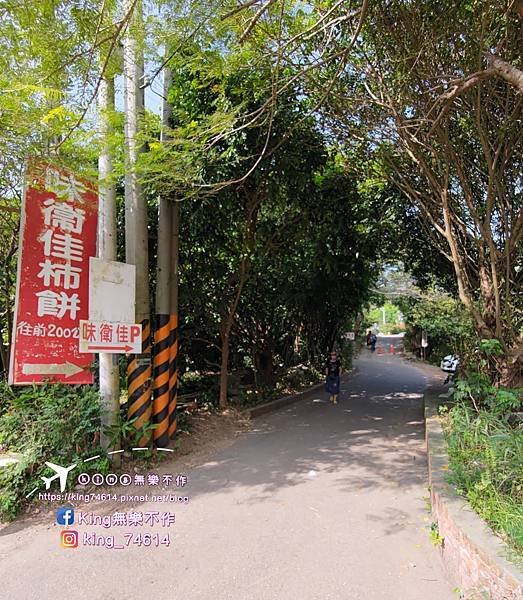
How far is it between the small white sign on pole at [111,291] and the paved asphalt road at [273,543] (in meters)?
2.02

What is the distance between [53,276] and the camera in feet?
16.1

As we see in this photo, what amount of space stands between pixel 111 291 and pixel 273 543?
3131 millimetres

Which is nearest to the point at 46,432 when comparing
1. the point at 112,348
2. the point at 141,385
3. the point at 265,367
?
the point at 112,348

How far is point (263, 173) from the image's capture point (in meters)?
6.58

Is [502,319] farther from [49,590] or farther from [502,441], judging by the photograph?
[49,590]

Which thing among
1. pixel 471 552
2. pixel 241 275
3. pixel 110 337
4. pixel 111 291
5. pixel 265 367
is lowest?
pixel 471 552

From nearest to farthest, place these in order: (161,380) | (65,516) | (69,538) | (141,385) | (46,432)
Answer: (69,538), (65,516), (46,432), (141,385), (161,380)

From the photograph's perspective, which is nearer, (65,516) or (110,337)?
(65,516)

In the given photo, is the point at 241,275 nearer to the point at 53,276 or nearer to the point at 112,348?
the point at 112,348

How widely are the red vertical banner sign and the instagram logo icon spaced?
5.60 feet

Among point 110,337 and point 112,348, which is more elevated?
point 110,337

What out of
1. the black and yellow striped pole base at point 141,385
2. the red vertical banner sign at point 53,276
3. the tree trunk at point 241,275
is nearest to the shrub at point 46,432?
the red vertical banner sign at point 53,276

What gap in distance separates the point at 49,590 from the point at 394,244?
9.24m

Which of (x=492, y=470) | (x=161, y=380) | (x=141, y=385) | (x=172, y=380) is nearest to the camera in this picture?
(x=492, y=470)
